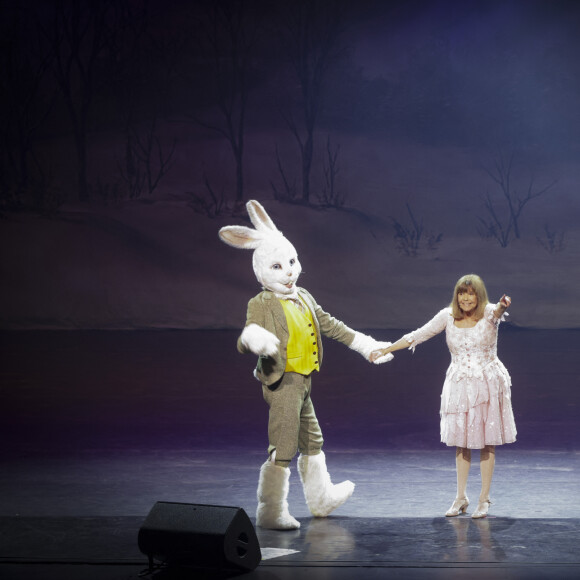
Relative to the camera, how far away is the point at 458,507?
4.20 metres

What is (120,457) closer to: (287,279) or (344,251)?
(287,279)

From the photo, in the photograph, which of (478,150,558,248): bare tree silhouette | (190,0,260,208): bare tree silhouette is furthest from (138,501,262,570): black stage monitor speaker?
(478,150,558,248): bare tree silhouette

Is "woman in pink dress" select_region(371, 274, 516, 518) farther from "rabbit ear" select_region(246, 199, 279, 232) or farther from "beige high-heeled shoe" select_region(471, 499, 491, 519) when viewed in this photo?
"rabbit ear" select_region(246, 199, 279, 232)

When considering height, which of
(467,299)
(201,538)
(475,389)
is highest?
(467,299)

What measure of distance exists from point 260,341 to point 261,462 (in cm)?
155

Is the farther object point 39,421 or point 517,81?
point 517,81

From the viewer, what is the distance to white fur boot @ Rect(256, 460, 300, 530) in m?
3.97

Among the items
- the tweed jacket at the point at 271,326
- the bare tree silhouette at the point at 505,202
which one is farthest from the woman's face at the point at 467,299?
the bare tree silhouette at the point at 505,202

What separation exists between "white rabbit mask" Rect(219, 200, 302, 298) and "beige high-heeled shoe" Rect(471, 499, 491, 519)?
1.20 metres

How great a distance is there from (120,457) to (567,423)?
2945mm

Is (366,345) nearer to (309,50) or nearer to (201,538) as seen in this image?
(201,538)

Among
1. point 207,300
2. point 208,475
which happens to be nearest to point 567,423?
point 208,475

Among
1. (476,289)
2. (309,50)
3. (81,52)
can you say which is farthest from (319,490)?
(81,52)

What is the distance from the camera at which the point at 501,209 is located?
1410 centimetres
